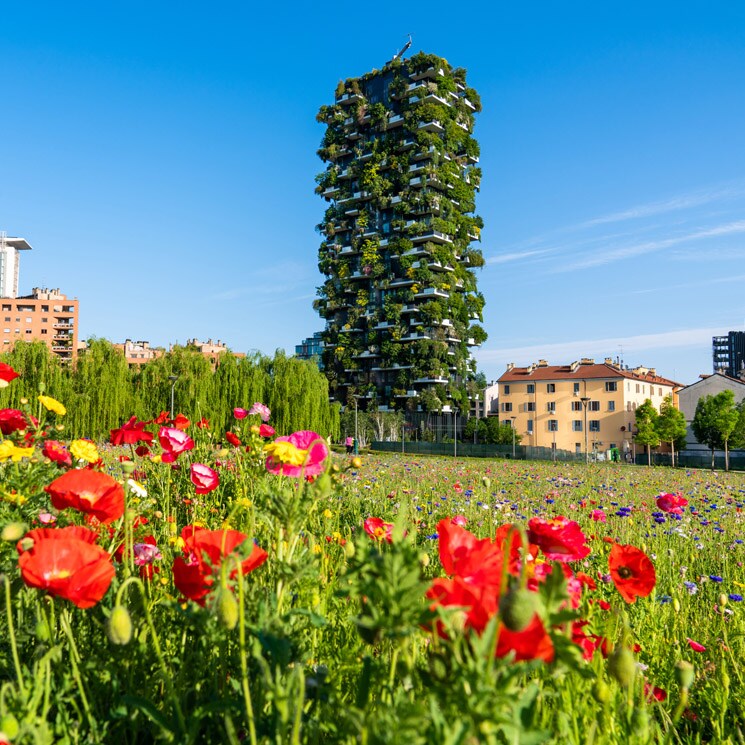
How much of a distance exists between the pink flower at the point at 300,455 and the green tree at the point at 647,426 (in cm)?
4767

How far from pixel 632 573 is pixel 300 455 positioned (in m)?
0.84

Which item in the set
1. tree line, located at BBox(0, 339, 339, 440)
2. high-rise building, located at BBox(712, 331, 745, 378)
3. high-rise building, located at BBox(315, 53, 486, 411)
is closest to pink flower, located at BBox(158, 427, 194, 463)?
tree line, located at BBox(0, 339, 339, 440)

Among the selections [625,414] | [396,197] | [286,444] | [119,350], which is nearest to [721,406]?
[625,414]

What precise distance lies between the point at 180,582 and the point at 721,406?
157 ft

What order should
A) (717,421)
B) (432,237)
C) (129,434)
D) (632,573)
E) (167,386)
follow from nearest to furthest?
(632,573)
(129,434)
(167,386)
(717,421)
(432,237)

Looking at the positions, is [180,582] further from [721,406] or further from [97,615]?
[721,406]

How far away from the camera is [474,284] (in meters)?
57.2

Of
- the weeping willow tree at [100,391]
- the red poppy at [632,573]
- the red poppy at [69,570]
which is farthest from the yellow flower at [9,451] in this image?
the weeping willow tree at [100,391]

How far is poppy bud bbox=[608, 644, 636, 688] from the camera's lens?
99 cm

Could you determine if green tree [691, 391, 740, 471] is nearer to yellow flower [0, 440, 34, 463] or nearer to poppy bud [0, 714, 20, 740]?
yellow flower [0, 440, 34, 463]

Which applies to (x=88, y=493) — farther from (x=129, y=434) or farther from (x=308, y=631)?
(x=129, y=434)

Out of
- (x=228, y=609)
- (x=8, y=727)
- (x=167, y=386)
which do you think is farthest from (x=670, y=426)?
(x=8, y=727)

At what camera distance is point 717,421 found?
1623 inches

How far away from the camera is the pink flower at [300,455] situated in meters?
1.57
